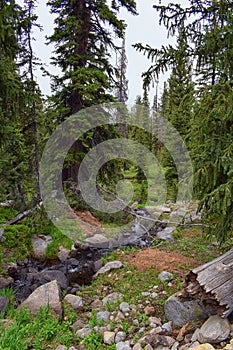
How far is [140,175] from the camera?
1841 cm

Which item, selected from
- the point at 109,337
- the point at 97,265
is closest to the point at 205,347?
the point at 109,337

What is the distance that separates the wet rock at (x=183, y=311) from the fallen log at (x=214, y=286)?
280 millimetres

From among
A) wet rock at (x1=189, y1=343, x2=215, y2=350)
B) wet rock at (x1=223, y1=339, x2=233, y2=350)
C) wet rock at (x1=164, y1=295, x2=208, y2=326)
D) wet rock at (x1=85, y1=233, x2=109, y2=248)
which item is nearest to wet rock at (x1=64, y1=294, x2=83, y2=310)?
wet rock at (x1=164, y1=295, x2=208, y2=326)

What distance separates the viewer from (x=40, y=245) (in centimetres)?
775

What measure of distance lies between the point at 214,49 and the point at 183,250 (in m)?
4.95

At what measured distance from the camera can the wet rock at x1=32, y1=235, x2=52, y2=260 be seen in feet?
24.6

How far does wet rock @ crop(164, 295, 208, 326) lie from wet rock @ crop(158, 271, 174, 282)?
3.64 ft

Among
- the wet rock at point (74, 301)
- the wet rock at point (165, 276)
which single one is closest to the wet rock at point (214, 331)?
the wet rock at point (165, 276)

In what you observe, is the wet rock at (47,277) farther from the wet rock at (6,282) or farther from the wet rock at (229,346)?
the wet rock at (229,346)

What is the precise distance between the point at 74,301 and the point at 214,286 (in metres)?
2.79

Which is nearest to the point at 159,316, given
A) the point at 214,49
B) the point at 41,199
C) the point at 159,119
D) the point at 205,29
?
the point at 214,49

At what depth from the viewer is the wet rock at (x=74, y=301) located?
4.97 metres

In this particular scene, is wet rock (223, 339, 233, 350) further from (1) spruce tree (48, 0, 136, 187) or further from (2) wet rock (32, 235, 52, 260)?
(1) spruce tree (48, 0, 136, 187)

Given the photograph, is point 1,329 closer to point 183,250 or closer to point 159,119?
point 183,250
